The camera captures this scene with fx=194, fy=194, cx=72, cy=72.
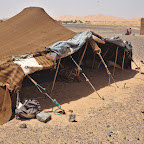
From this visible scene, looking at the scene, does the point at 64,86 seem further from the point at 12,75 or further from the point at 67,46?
the point at 12,75

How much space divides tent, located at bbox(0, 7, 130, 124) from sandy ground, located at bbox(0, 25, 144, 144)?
3.50ft

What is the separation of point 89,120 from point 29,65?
8.71 feet

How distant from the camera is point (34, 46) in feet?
28.2

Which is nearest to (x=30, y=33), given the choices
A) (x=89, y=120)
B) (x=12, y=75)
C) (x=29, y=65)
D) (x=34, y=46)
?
(x=34, y=46)

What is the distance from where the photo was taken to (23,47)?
8586 mm

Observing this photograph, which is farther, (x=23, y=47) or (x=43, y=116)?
(x=23, y=47)

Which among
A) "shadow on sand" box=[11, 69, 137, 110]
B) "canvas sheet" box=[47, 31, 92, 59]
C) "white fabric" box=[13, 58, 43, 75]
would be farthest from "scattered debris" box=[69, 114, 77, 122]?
"canvas sheet" box=[47, 31, 92, 59]

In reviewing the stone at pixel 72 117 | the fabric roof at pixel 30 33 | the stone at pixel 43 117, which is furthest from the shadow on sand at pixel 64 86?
the fabric roof at pixel 30 33

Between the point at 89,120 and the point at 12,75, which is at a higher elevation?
the point at 12,75

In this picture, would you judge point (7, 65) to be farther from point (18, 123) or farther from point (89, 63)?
point (89, 63)

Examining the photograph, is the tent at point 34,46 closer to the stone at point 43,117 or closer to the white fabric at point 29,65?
the white fabric at point 29,65

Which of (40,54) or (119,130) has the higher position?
(40,54)

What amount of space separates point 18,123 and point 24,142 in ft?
3.27

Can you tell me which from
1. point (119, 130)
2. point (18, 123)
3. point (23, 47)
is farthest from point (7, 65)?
point (119, 130)
